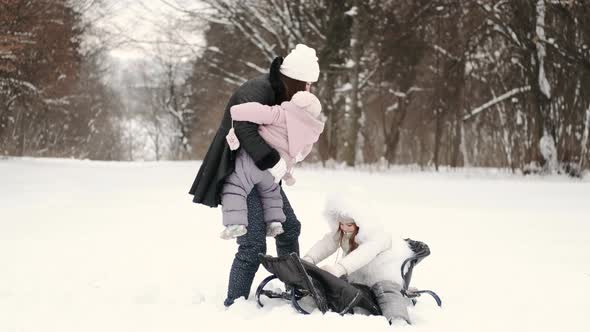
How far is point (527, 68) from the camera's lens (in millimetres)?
14141

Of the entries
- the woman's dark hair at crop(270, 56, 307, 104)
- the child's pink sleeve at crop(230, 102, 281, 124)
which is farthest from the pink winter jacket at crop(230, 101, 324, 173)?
the woman's dark hair at crop(270, 56, 307, 104)

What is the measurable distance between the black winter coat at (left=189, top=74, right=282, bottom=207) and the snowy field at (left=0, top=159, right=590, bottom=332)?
0.66 m

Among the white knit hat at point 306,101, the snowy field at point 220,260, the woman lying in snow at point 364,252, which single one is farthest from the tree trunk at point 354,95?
the white knit hat at point 306,101

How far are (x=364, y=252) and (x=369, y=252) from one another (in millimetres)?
33

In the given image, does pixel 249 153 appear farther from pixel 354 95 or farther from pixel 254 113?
pixel 354 95

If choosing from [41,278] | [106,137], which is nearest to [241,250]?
[41,278]

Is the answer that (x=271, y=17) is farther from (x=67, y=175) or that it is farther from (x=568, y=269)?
(x=568, y=269)

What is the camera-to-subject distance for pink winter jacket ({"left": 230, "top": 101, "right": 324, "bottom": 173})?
366 centimetres

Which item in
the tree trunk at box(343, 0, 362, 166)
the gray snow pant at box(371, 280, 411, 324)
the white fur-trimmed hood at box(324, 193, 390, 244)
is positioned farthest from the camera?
the tree trunk at box(343, 0, 362, 166)

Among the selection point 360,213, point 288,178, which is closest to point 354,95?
point 288,178

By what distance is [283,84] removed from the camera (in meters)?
3.83

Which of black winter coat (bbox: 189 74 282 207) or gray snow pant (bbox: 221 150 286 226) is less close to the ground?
black winter coat (bbox: 189 74 282 207)

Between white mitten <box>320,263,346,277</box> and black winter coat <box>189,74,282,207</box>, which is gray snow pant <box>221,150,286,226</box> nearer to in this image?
black winter coat <box>189,74,282,207</box>

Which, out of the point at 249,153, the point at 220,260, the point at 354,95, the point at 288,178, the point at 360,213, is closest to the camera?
the point at 249,153
